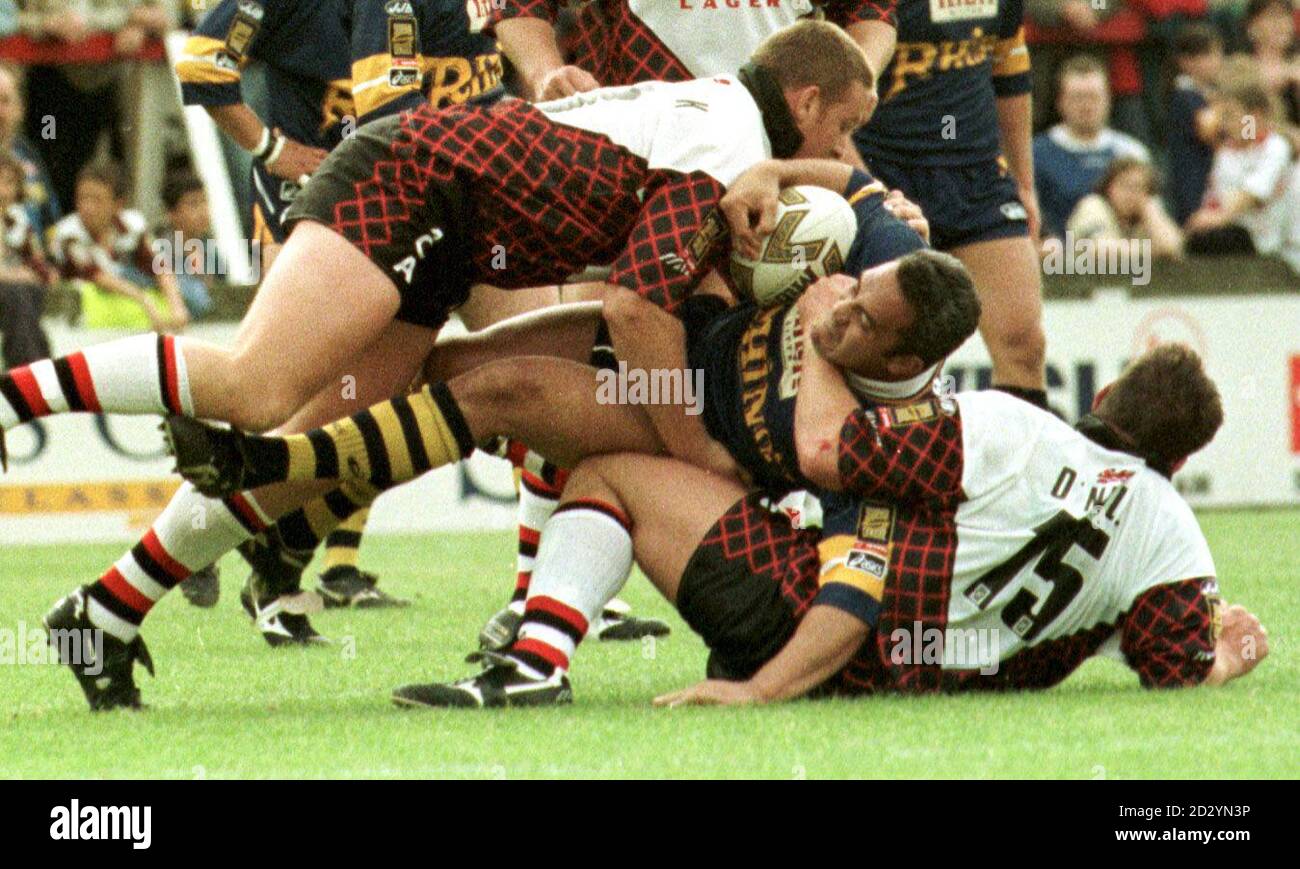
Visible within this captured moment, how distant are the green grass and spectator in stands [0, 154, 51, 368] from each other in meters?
4.70

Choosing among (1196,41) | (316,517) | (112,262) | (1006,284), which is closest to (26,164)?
(112,262)

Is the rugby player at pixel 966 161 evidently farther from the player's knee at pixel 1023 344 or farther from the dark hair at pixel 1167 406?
the dark hair at pixel 1167 406

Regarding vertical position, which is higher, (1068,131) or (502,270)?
(502,270)

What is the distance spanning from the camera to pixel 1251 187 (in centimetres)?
1309

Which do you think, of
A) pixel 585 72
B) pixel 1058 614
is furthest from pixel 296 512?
pixel 1058 614

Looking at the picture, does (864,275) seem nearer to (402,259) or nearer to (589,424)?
(589,424)

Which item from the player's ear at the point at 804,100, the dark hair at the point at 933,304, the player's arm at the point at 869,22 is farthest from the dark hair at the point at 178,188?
the dark hair at the point at 933,304

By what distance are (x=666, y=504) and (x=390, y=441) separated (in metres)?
0.63

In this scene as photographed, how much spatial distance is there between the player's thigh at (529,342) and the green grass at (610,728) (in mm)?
798

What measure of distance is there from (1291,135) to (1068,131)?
1.41 meters

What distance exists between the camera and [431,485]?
37.3 feet

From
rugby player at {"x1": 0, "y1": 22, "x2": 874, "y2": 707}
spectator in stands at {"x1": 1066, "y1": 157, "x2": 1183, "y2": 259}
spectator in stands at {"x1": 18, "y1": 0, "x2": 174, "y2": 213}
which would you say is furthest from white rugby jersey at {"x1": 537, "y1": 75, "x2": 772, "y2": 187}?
spectator in stands at {"x1": 18, "y1": 0, "x2": 174, "y2": 213}

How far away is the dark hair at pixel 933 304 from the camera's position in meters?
4.76

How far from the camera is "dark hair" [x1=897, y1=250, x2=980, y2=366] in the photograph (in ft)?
15.6
